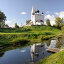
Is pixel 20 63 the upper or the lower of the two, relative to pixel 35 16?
lower

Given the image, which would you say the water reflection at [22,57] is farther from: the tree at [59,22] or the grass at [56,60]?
the tree at [59,22]

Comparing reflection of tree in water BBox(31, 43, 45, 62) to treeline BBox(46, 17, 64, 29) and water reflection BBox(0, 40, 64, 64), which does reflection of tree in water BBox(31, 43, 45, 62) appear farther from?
treeline BBox(46, 17, 64, 29)

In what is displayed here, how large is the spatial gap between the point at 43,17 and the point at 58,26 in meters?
21.8

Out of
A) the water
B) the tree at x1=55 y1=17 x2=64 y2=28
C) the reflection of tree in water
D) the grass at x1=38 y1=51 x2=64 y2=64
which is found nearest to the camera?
the grass at x1=38 y1=51 x2=64 y2=64

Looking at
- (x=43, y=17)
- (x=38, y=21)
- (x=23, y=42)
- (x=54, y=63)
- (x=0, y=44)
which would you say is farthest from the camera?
(x=43, y=17)

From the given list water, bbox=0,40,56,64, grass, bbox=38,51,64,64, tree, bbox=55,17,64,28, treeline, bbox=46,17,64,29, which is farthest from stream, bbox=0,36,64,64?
tree, bbox=55,17,64,28

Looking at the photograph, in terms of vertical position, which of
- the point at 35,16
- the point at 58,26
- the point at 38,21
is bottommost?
the point at 58,26

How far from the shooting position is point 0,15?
→ 61312 mm

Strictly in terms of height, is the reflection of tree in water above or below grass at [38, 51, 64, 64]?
below

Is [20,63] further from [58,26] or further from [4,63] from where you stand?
[58,26]

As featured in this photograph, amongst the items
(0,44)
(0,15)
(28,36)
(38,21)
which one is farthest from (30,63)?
(38,21)

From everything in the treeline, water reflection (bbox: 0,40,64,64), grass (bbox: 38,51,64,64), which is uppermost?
the treeline

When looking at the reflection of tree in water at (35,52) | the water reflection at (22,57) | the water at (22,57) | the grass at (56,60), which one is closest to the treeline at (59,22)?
the reflection of tree in water at (35,52)

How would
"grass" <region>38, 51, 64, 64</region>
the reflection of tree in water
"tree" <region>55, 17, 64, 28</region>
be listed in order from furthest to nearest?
"tree" <region>55, 17, 64, 28</region> → the reflection of tree in water → "grass" <region>38, 51, 64, 64</region>
